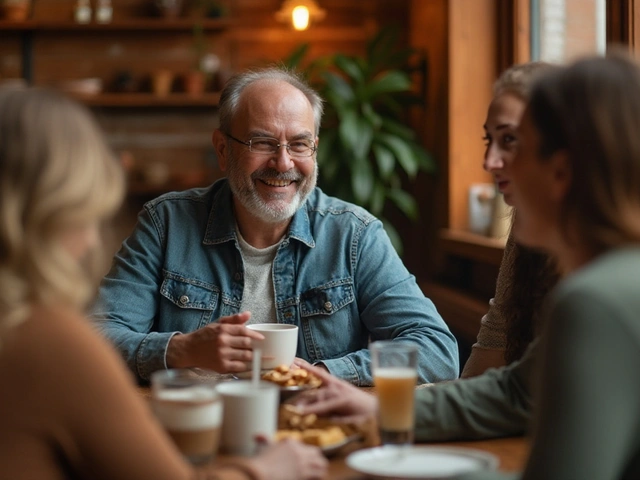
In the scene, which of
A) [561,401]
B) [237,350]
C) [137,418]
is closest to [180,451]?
[137,418]

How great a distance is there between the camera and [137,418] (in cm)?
102

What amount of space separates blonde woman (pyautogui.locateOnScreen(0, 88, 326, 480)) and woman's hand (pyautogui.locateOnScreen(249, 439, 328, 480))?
0.08 m

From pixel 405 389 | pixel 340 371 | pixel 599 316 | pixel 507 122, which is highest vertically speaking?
pixel 507 122

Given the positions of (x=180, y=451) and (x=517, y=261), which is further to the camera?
(x=517, y=261)

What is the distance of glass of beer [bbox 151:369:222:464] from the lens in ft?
3.78

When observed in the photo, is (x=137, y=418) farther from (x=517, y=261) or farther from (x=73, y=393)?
(x=517, y=261)

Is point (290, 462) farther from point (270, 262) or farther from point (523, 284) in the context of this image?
point (270, 262)

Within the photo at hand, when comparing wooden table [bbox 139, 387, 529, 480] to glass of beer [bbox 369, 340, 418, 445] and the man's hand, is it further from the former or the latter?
the man's hand

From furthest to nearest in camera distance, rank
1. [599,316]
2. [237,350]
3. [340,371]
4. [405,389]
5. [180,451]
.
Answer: [340,371], [237,350], [405,389], [180,451], [599,316]

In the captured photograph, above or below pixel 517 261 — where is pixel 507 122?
above

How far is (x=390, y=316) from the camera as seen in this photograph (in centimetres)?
217

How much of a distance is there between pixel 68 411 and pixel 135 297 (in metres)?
1.24

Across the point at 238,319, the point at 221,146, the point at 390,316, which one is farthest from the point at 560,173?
the point at 221,146

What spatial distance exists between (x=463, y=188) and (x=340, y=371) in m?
2.70
